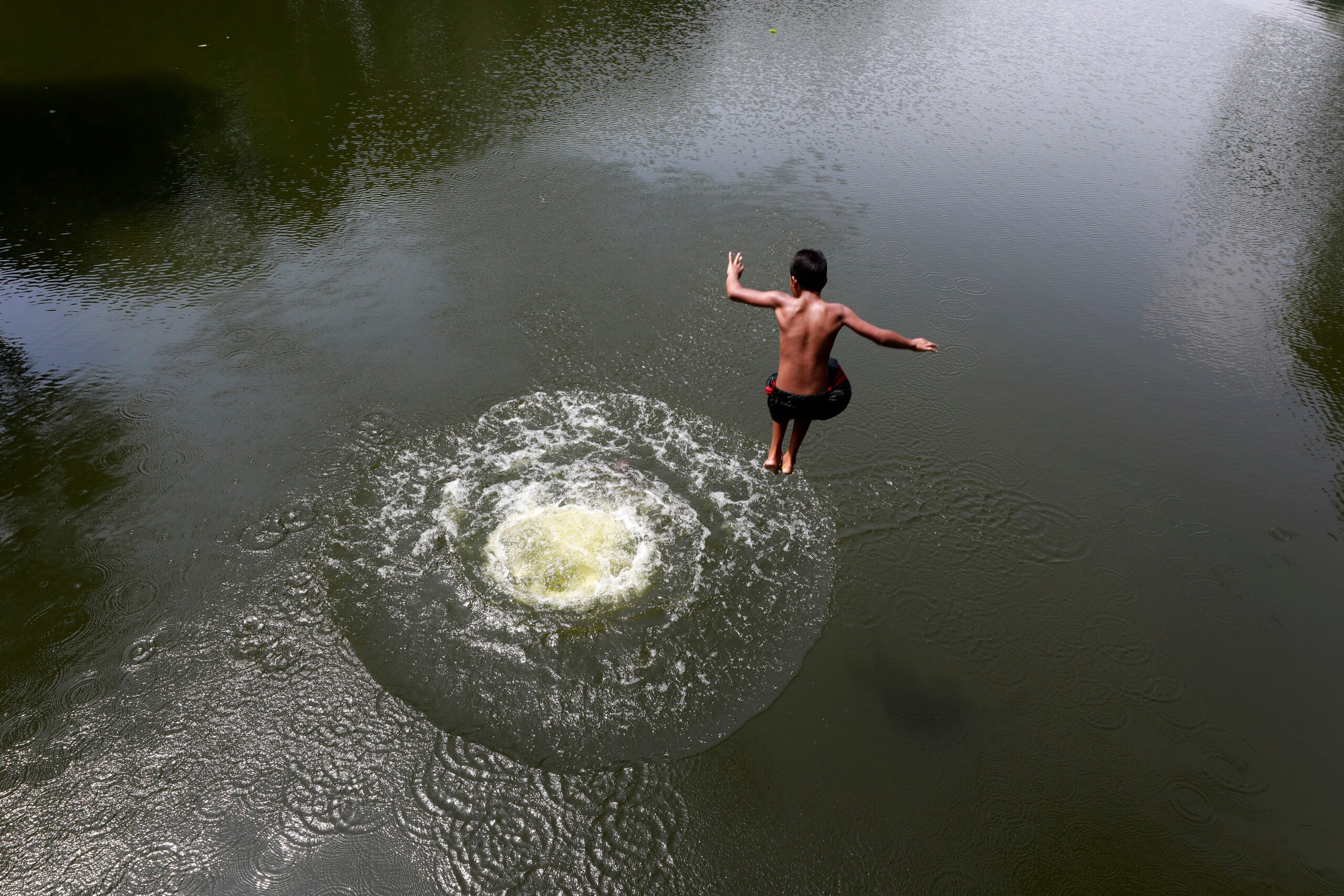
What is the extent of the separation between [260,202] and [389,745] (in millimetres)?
8053

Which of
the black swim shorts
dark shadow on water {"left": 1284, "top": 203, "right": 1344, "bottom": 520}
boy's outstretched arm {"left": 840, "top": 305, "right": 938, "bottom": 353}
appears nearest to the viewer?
boy's outstretched arm {"left": 840, "top": 305, "right": 938, "bottom": 353}

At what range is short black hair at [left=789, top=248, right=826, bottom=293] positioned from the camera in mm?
4230

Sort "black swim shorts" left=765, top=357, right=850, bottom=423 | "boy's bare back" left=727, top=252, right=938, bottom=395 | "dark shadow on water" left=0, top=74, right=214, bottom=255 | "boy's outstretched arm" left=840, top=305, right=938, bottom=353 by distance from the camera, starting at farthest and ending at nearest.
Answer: "dark shadow on water" left=0, top=74, right=214, bottom=255
"black swim shorts" left=765, top=357, right=850, bottom=423
"boy's bare back" left=727, top=252, right=938, bottom=395
"boy's outstretched arm" left=840, top=305, right=938, bottom=353

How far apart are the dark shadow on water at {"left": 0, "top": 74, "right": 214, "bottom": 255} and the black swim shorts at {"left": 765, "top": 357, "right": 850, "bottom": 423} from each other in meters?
9.09

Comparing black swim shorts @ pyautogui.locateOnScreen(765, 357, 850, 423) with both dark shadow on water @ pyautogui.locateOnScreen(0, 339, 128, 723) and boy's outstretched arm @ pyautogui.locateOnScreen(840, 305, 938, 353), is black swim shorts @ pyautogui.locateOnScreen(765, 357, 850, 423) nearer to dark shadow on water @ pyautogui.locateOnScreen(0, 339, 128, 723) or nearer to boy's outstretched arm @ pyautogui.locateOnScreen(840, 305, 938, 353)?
boy's outstretched arm @ pyautogui.locateOnScreen(840, 305, 938, 353)

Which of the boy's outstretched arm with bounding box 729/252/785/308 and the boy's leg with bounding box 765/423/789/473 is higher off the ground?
the boy's outstretched arm with bounding box 729/252/785/308

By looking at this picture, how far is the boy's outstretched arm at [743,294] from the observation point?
14.1 ft

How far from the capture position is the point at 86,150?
10.8 meters

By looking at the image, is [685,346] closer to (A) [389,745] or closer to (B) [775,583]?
(B) [775,583]

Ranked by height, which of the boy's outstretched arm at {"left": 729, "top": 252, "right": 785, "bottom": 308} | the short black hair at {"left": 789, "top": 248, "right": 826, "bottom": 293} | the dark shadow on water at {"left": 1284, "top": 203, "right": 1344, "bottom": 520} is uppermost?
the short black hair at {"left": 789, "top": 248, "right": 826, "bottom": 293}

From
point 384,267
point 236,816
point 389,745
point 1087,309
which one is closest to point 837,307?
point 389,745

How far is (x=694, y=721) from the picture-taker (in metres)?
4.45

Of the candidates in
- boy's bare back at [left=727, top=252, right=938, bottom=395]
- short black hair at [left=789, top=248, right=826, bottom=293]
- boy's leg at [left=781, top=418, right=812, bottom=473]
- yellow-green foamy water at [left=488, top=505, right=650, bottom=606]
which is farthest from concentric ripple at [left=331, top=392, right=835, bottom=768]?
short black hair at [left=789, top=248, right=826, bottom=293]

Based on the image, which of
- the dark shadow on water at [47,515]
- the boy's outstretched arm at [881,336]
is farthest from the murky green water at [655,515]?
the boy's outstretched arm at [881,336]
